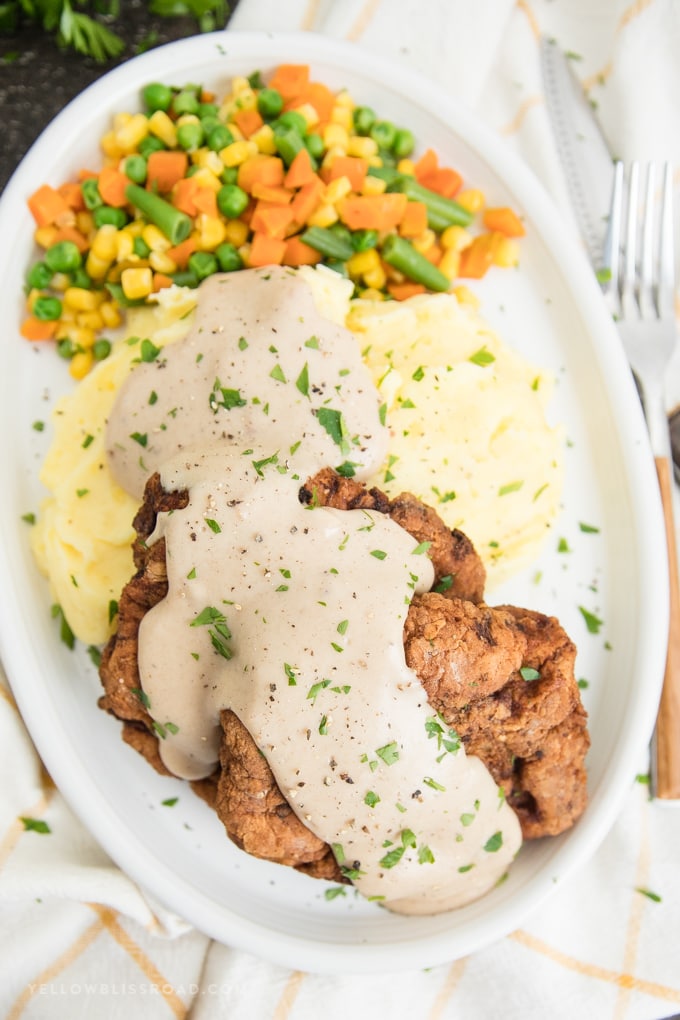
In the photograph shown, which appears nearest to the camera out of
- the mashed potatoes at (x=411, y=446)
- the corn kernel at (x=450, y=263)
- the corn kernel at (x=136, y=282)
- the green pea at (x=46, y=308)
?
the mashed potatoes at (x=411, y=446)

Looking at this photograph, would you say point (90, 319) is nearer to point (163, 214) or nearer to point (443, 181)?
point (163, 214)

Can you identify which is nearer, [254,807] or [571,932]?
[254,807]

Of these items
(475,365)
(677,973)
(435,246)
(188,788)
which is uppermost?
(435,246)

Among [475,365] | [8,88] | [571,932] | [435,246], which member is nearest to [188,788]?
[571,932]

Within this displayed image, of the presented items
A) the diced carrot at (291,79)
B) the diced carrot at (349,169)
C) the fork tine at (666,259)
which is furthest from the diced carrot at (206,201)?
the fork tine at (666,259)

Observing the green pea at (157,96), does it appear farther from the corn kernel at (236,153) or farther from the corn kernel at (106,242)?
the corn kernel at (106,242)

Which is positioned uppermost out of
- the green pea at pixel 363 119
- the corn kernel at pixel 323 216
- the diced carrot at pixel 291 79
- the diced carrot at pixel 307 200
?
the diced carrot at pixel 291 79

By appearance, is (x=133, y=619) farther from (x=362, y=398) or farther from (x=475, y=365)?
(x=475, y=365)
